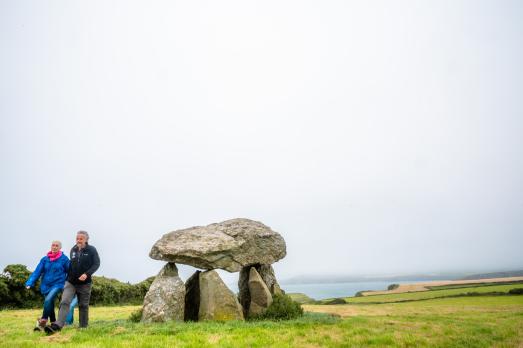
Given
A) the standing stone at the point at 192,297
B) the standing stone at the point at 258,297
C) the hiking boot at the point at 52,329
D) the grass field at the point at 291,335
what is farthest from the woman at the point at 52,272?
the standing stone at the point at 258,297

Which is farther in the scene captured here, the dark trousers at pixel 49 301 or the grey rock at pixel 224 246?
the grey rock at pixel 224 246

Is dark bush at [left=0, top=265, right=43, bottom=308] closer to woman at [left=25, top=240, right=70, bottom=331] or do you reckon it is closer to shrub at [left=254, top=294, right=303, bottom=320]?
woman at [left=25, top=240, right=70, bottom=331]

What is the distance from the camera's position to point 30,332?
1256 centimetres

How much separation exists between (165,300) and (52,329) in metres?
4.32

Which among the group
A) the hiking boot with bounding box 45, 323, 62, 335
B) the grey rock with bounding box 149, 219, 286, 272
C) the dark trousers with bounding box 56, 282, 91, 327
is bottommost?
the hiking boot with bounding box 45, 323, 62, 335

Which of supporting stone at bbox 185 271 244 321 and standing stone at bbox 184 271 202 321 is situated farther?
standing stone at bbox 184 271 202 321

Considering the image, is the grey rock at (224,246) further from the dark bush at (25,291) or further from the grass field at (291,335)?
the dark bush at (25,291)

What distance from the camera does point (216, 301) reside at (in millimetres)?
15203

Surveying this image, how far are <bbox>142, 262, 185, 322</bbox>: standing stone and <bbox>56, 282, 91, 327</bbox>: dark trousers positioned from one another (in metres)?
2.55

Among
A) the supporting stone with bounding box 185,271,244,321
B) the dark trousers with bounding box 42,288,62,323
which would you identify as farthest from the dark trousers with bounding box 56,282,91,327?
the supporting stone with bounding box 185,271,244,321

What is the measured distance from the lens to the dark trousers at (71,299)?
12219mm

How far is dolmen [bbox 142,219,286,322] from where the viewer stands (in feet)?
49.5

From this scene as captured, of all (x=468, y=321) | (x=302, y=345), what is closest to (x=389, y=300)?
(x=468, y=321)

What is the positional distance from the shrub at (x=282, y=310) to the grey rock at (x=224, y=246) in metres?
2.26
